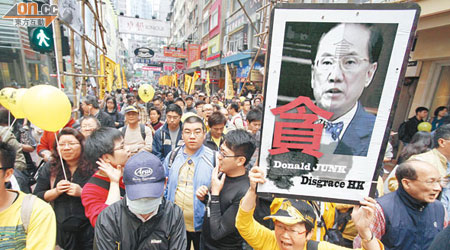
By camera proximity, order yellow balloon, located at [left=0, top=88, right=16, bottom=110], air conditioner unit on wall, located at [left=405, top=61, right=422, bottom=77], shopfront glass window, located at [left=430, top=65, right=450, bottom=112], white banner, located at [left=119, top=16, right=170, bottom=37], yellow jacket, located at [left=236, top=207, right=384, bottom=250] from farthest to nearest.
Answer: white banner, located at [left=119, top=16, right=170, bottom=37] → air conditioner unit on wall, located at [left=405, top=61, right=422, bottom=77] → shopfront glass window, located at [left=430, top=65, right=450, bottom=112] → yellow balloon, located at [left=0, top=88, right=16, bottom=110] → yellow jacket, located at [left=236, top=207, right=384, bottom=250]

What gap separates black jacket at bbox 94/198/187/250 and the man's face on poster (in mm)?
1295

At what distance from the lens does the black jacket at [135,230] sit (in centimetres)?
142

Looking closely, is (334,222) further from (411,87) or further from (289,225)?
(411,87)

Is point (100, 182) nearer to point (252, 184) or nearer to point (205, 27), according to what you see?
point (252, 184)

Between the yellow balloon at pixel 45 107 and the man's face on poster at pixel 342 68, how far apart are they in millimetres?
2464

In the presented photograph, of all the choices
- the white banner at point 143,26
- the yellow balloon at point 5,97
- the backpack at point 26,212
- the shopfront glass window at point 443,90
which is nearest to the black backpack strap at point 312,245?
the backpack at point 26,212

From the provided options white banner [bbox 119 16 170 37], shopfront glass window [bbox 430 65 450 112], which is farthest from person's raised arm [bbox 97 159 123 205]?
white banner [bbox 119 16 170 37]

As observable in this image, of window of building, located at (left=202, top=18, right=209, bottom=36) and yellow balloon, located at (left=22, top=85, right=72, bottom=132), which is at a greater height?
window of building, located at (left=202, top=18, right=209, bottom=36)

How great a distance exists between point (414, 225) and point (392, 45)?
4.91ft

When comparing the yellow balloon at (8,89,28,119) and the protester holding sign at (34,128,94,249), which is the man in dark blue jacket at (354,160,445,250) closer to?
the protester holding sign at (34,128,94,249)

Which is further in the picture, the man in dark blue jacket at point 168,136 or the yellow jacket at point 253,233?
the man in dark blue jacket at point 168,136

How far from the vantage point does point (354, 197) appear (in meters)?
1.39

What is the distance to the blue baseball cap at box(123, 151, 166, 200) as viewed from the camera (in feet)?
4.60

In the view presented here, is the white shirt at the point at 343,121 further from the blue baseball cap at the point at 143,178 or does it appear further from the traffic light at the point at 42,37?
the traffic light at the point at 42,37
